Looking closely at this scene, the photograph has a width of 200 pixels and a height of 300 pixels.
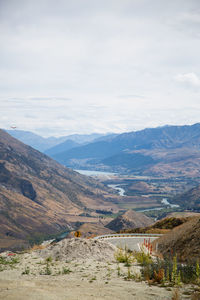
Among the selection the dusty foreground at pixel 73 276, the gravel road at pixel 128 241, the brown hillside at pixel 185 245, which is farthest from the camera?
the gravel road at pixel 128 241

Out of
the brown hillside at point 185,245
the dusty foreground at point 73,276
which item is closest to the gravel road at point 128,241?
the brown hillside at point 185,245

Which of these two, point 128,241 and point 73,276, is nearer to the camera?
point 73,276

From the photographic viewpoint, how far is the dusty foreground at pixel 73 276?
18703 mm

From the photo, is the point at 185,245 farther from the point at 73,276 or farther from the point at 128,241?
the point at 128,241

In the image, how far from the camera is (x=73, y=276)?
24031 mm

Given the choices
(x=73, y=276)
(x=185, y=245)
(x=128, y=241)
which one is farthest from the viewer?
(x=128, y=241)

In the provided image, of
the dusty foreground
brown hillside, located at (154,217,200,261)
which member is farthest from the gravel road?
the dusty foreground

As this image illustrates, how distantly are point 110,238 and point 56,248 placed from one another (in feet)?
68.2

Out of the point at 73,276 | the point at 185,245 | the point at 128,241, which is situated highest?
the point at 185,245

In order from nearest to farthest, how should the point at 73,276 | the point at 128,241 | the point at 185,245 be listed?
1. the point at 73,276
2. the point at 185,245
3. the point at 128,241

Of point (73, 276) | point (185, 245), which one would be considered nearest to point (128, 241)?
point (185, 245)

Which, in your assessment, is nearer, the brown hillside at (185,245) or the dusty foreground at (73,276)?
the dusty foreground at (73,276)

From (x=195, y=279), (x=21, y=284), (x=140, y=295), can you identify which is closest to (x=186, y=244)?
(x=195, y=279)

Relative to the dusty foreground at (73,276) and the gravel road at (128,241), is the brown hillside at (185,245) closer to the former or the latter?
the dusty foreground at (73,276)
